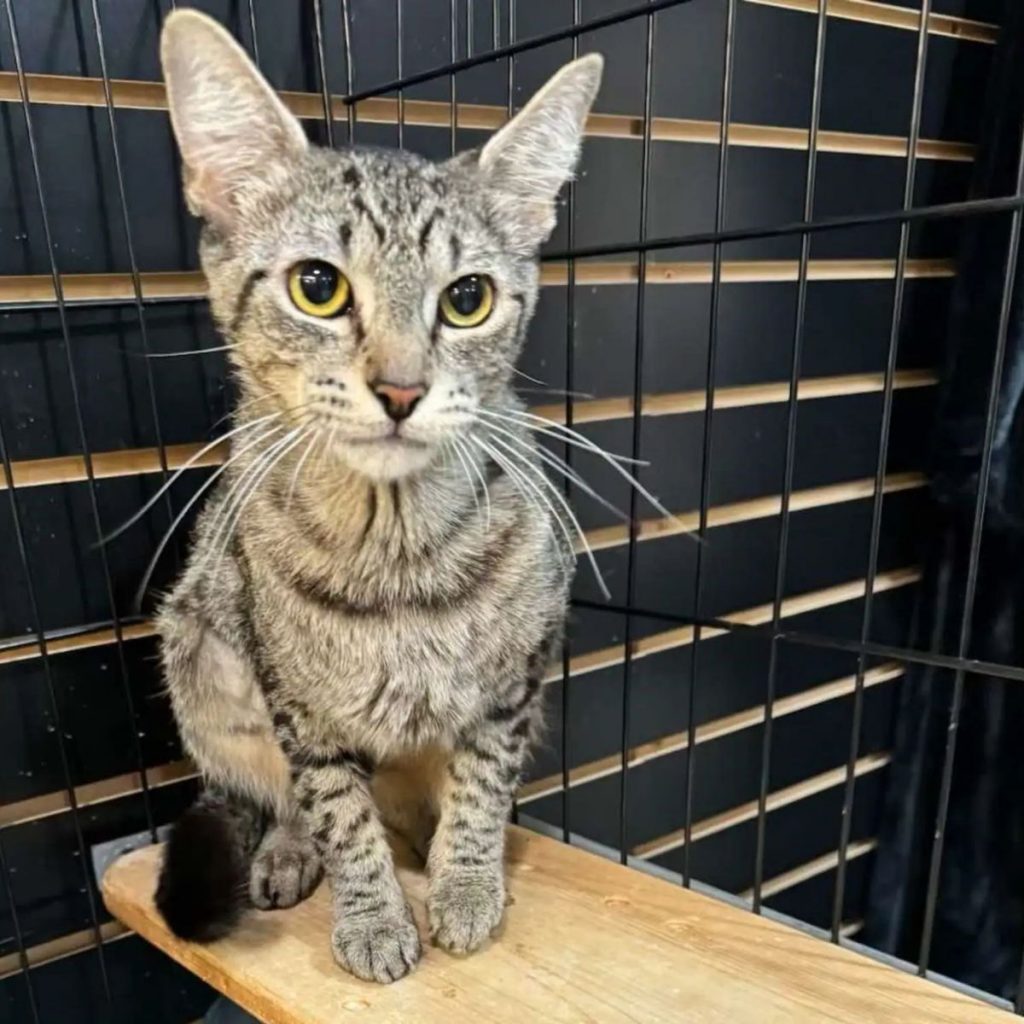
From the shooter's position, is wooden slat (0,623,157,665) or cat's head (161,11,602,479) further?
wooden slat (0,623,157,665)

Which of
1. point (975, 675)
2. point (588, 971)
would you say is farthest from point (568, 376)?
point (975, 675)

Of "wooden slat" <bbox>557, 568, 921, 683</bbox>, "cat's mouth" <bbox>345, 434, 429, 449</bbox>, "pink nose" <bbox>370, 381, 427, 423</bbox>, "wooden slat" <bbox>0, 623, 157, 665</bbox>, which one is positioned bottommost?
"wooden slat" <bbox>557, 568, 921, 683</bbox>

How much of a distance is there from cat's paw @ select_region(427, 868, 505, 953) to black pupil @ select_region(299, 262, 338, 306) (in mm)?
518

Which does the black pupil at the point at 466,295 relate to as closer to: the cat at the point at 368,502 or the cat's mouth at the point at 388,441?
the cat at the point at 368,502

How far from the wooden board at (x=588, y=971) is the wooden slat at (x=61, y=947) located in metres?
0.16

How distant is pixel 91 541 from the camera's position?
1.00m

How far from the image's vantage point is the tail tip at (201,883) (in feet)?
2.77

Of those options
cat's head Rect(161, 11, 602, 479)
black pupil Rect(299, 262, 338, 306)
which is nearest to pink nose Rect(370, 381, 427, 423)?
cat's head Rect(161, 11, 602, 479)

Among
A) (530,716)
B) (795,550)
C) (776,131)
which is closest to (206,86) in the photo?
(530,716)

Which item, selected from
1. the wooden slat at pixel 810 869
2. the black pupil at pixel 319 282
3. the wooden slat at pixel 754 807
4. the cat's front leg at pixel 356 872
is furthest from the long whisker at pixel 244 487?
the wooden slat at pixel 810 869

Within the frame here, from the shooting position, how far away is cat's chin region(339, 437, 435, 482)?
69 centimetres

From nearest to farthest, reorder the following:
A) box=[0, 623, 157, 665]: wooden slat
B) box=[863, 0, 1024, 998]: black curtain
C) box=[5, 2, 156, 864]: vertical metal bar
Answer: box=[5, 2, 156, 864]: vertical metal bar
box=[0, 623, 157, 665]: wooden slat
box=[863, 0, 1024, 998]: black curtain

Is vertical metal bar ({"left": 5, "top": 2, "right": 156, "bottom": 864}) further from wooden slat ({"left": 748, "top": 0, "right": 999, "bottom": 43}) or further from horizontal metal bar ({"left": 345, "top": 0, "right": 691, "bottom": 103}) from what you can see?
wooden slat ({"left": 748, "top": 0, "right": 999, "bottom": 43})

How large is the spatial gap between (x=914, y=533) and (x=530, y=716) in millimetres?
1045
